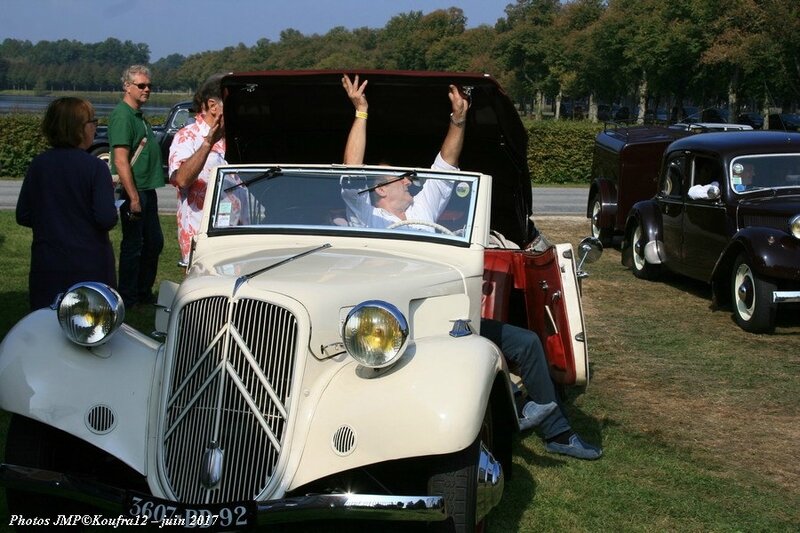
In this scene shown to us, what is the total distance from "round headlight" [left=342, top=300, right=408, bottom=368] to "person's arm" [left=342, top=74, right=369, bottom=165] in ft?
7.48

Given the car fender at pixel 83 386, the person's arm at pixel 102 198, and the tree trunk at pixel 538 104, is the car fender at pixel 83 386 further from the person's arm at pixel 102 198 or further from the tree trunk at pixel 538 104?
the tree trunk at pixel 538 104

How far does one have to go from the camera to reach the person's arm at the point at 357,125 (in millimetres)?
6125

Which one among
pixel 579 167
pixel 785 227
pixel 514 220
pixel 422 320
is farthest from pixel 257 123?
pixel 579 167

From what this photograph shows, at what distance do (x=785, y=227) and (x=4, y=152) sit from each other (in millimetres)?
19955

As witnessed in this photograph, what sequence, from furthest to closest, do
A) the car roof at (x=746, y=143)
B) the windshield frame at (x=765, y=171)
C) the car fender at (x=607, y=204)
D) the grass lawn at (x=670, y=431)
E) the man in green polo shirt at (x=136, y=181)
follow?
the car fender at (x=607, y=204)
the car roof at (x=746, y=143)
the windshield frame at (x=765, y=171)
the man in green polo shirt at (x=136, y=181)
the grass lawn at (x=670, y=431)

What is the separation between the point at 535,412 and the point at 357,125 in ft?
6.76

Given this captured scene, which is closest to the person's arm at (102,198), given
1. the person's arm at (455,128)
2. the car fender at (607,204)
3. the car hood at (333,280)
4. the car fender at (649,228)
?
the car hood at (333,280)

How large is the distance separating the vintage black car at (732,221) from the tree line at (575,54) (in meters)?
32.1

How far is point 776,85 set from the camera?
47.3 m

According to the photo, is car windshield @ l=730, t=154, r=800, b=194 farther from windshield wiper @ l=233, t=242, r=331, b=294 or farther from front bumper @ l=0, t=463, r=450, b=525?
front bumper @ l=0, t=463, r=450, b=525

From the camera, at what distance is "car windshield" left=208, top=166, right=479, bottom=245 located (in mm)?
5227

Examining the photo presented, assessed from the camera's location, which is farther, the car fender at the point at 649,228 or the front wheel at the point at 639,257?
the front wheel at the point at 639,257

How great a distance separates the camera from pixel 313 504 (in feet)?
11.8

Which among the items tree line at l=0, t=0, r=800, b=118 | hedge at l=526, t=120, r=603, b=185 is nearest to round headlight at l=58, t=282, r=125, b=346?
hedge at l=526, t=120, r=603, b=185
